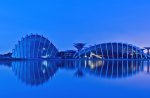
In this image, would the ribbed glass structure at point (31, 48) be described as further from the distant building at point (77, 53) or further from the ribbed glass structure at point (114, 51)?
the ribbed glass structure at point (114, 51)

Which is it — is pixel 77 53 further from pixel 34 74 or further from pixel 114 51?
pixel 34 74

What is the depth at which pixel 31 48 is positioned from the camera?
278ft

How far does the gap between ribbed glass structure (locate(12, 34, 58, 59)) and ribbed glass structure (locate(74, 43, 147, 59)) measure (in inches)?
673

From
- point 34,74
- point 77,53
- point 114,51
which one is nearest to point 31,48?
point 77,53

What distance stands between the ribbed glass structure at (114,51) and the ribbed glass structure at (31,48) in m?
17.1

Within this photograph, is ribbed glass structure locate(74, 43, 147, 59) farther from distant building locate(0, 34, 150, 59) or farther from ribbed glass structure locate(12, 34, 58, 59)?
ribbed glass structure locate(12, 34, 58, 59)

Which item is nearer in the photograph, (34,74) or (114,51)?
(34,74)

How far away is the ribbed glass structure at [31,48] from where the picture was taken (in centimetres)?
8394

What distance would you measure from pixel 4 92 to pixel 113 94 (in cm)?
389

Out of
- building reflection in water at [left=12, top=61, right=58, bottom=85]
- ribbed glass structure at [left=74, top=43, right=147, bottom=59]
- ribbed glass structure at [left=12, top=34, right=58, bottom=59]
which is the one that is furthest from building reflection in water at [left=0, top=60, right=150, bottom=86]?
ribbed glass structure at [left=74, top=43, right=147, bottom=59]

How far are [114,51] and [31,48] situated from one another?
93.4ft

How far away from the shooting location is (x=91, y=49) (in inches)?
3912

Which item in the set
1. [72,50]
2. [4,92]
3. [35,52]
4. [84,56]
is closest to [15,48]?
[35,52]

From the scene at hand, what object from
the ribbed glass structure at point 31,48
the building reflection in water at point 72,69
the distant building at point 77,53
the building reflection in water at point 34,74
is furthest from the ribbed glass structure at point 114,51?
the building reflection in water at point 34,74
